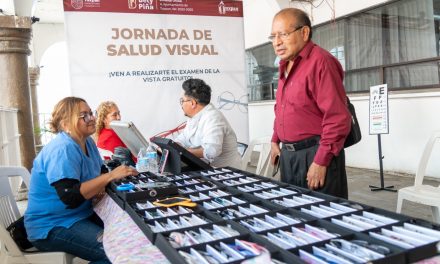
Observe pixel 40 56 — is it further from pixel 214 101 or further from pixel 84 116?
pixel 84 116

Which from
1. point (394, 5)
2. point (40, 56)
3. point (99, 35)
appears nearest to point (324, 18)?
point (394, 5)

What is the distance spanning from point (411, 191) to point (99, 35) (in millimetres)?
3016

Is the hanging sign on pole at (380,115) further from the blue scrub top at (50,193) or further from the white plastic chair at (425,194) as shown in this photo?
the blue scrub top at (50,193)

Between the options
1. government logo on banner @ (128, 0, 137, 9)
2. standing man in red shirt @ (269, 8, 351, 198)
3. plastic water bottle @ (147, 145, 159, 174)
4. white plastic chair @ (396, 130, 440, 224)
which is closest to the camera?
standing man in red shirt @ (269, 8, 351, 198)

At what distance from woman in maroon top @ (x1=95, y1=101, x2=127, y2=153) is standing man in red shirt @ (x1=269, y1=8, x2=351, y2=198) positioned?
1.65 metres

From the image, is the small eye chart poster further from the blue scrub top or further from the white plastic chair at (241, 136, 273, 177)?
the blue scrub top

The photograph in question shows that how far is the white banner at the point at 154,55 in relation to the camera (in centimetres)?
366

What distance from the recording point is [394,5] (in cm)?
525

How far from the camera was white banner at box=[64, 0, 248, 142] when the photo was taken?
366 cm

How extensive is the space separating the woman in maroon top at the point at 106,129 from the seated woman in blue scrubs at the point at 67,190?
49.2 inches

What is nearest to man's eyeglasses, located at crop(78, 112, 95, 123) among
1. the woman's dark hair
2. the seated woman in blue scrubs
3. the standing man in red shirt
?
the seated woman in blue scrubs

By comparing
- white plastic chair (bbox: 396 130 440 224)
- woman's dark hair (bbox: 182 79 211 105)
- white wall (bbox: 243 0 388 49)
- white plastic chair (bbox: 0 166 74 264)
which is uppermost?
white wall (bbox: 243 0 388 49)

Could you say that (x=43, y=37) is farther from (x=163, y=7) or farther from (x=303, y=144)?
(x=303, y=144)

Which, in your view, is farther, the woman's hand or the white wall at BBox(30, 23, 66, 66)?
the white wall at BBox(30, 23, 66, 66)
